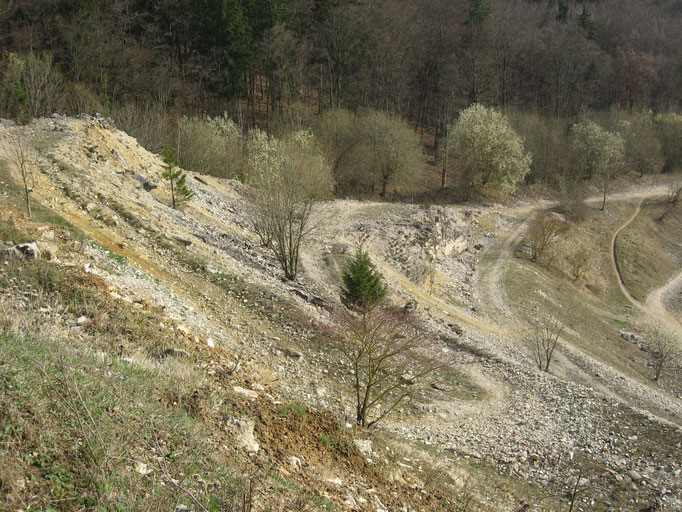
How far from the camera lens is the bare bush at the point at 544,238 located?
34688 mm

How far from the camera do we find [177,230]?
1728cm

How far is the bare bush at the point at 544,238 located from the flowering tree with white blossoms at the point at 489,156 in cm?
696

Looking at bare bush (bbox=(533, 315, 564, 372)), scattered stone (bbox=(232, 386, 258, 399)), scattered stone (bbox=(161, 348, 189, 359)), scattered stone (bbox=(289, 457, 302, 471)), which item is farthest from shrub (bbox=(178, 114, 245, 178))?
scattered stone (bbox=(289, 457, 302, 471))

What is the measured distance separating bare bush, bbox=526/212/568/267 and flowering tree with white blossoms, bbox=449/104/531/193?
696 cm

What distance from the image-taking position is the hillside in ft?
16.8

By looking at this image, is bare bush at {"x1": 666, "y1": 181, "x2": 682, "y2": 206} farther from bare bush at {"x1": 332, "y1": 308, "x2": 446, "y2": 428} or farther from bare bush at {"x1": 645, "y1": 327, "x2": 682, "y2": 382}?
bare bush at {"x1": 332, "y1": 308, "x2": 446, "y2": 428}

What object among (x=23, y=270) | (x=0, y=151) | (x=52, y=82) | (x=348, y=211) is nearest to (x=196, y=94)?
(x=52, y=82)

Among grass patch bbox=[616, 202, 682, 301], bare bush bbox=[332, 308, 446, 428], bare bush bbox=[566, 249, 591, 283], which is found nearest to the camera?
bare bush bbox=[332, 308, 446, 428]

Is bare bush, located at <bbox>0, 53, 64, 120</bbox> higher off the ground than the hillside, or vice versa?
bare bush, located at <bbox>0, 53, 64, 120</bbox>

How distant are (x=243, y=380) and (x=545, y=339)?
728 inches

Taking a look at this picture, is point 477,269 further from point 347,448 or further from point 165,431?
point 165,431

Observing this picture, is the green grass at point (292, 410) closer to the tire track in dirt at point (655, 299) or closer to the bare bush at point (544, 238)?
the bare bush at point (544, 238)

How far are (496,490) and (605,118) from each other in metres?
65.0

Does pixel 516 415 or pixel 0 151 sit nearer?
pixel 516 415
